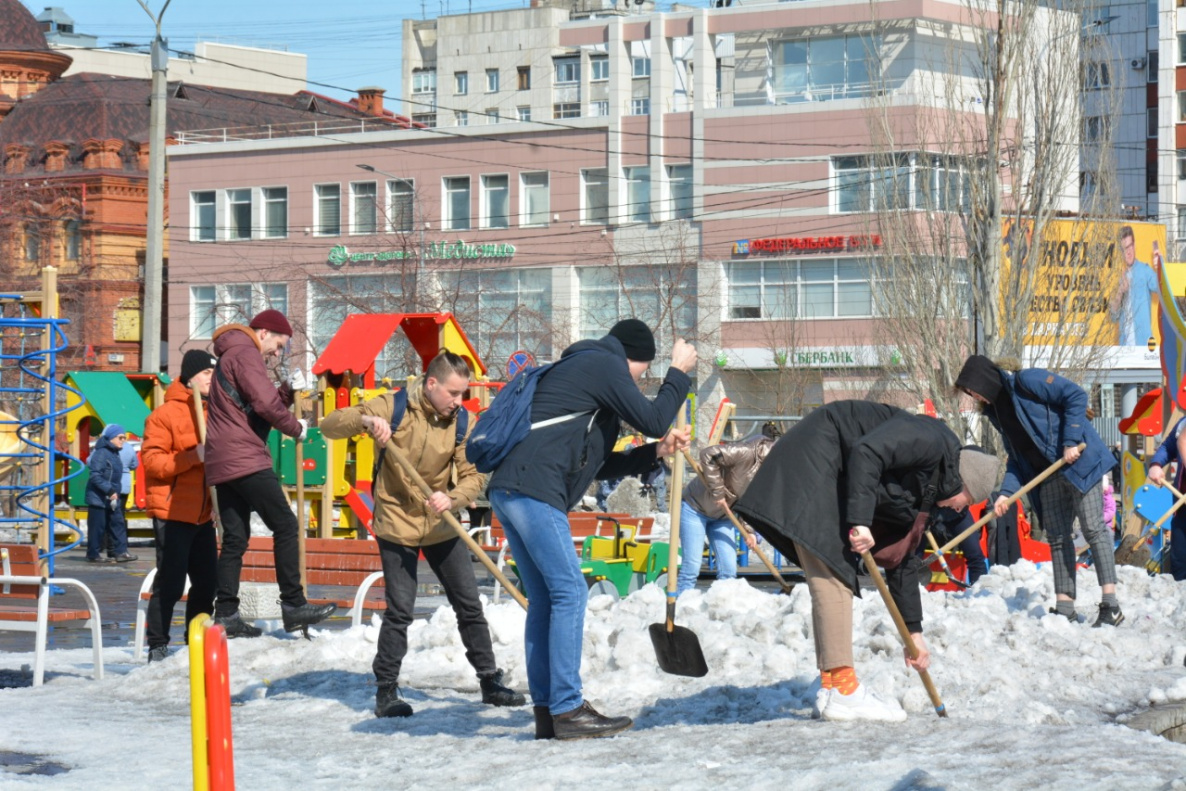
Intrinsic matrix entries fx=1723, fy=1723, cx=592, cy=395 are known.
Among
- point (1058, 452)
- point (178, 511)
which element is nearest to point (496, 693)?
point (178, 511)

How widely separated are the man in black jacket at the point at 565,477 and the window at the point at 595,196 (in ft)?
144

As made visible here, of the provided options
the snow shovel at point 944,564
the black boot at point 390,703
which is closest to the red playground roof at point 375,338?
the snow shovel at point 944,564

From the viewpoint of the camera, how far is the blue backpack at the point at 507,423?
6.68 metres

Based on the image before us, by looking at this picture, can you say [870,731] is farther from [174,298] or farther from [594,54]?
[594,54]

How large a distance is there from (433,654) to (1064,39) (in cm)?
2193

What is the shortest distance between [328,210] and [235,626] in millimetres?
45891

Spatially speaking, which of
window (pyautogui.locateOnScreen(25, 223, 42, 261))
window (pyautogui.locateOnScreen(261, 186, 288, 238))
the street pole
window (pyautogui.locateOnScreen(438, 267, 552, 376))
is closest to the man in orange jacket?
the street pole

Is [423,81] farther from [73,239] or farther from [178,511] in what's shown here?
[178,511]

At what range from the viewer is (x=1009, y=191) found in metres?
28.0

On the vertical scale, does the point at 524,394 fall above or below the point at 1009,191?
below

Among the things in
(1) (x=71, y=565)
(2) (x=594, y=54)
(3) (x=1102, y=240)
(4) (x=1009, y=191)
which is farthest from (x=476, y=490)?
(2) (x=594, y=54)

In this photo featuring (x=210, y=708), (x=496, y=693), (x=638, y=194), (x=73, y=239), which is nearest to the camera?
(x=210, y=708)

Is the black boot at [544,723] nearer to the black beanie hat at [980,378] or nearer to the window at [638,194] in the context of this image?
the black beanie hat at [980,378]

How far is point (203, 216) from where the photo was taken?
5650 centimetres
